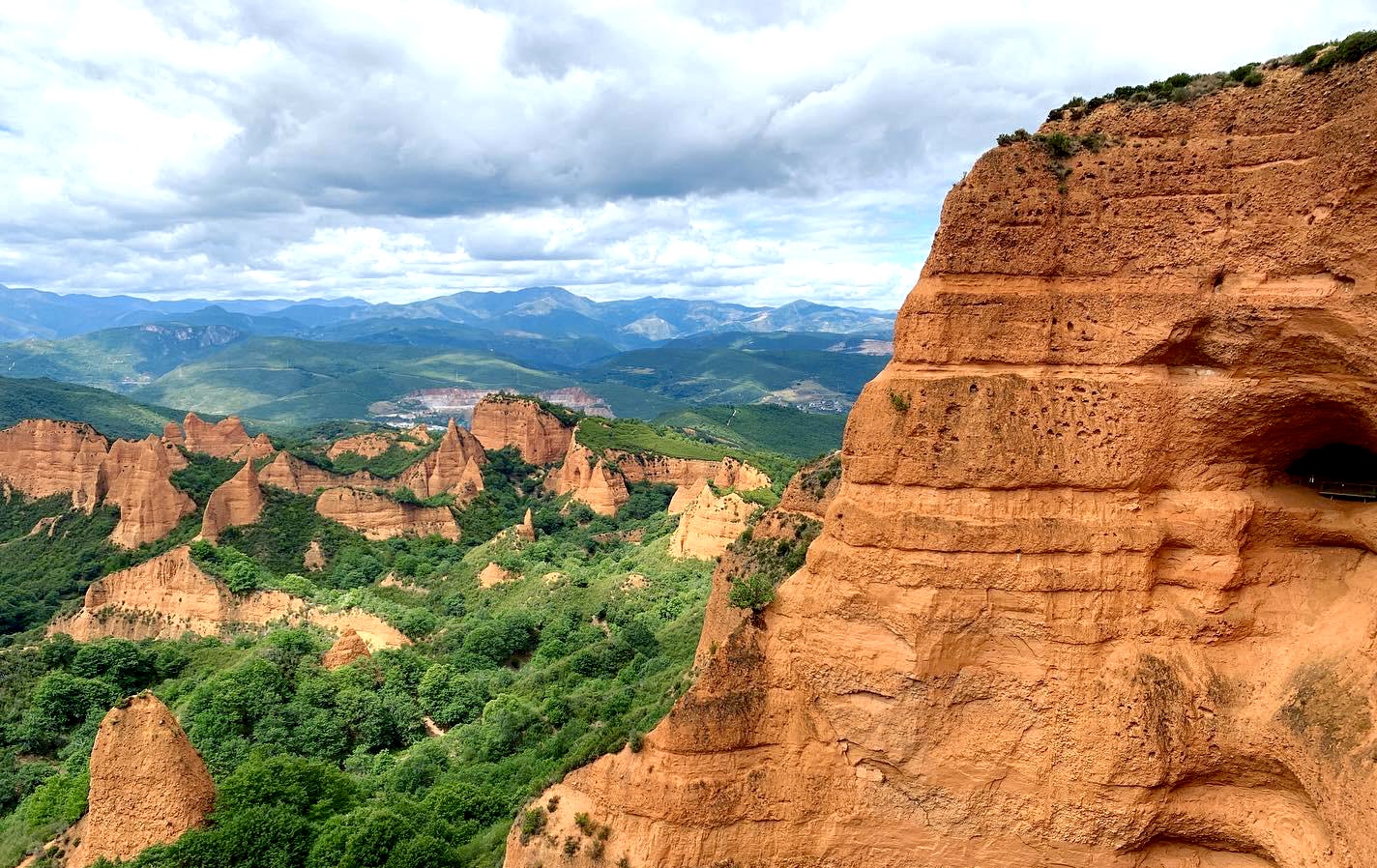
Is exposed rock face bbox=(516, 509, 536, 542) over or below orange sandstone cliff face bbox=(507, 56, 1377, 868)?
below

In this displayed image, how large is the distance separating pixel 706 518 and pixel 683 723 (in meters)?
40.2

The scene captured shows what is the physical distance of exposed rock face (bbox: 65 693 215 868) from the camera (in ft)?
94.3

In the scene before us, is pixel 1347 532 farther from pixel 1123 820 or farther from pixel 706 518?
pixel 706 518

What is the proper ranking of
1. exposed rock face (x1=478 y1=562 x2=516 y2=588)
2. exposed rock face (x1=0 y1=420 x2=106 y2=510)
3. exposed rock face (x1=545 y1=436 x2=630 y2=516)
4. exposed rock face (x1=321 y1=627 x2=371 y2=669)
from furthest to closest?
exposed rock face (x1=545 y1=436 x2=630 y2=516), exposed rock face (x1=0 y1=420 x2=106 y2=510), exposed rock face (x1=478 y1=562 x2=516 y2=588), exposed rock face (x1=321 y1=627 x2=371 y2=669)

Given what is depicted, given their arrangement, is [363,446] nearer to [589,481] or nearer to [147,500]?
[589,481]

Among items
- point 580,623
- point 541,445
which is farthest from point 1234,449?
point 541,445

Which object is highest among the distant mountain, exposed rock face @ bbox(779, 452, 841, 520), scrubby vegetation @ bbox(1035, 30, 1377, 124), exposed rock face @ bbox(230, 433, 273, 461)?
scrubby vegetation @ bbox(1035, 30, 1377, 124)

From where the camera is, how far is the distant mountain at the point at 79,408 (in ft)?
528

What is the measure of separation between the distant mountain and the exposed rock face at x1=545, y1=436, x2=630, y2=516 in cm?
10770

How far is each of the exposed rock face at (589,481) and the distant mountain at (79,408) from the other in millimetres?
107699

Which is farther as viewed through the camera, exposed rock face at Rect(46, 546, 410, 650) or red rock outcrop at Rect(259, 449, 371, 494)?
red rock outcrop at Rect(259, 449, 371, 494)

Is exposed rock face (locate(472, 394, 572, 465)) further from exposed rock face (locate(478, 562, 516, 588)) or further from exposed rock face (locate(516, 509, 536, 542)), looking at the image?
exposed rock face (locate(478, 562, 516, 588))

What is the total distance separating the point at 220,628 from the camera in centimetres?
5638

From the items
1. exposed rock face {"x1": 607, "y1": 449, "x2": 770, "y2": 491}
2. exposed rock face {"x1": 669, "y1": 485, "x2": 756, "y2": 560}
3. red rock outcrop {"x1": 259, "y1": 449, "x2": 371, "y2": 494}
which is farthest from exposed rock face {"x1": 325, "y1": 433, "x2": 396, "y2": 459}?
exposed rock face {"x1": 669, "y1": 485, "x2": 756, "y2": 560}
